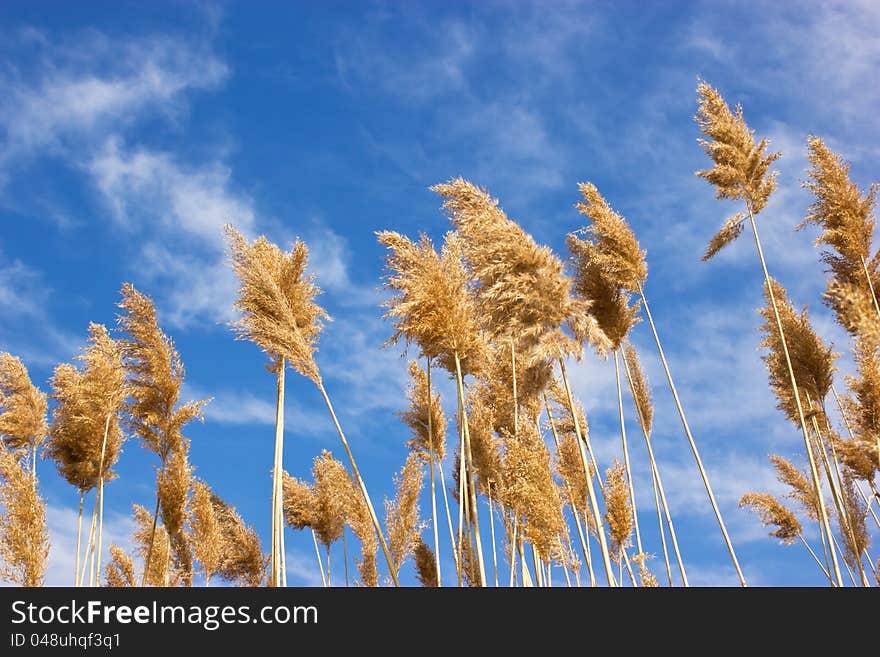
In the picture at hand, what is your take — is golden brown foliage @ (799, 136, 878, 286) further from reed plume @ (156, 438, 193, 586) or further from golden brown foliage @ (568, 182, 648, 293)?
reed plume @ (156, 438, 193, 586)

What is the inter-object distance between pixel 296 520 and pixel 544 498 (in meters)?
6.44

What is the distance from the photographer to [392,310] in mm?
6145

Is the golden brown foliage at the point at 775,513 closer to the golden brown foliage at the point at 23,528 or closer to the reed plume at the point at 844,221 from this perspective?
the reed plume at the point at 844,221

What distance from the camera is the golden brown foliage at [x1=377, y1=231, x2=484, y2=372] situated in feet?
20.2

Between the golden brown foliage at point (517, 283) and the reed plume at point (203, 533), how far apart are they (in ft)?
17.5

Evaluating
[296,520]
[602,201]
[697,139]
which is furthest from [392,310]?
[296,520]

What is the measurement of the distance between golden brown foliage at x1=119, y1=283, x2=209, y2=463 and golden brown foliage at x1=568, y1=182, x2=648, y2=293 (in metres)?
4.52

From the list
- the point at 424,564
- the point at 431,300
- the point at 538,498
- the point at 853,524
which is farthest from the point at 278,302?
the point at 853,524

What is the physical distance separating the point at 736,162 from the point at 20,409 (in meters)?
9.36

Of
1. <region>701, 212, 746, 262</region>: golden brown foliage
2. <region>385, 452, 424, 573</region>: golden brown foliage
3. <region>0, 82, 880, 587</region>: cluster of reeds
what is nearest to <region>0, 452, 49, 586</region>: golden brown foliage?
<region>0, 82, 880, 587</region>: cluster of reeds

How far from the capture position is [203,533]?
900 centimetres
